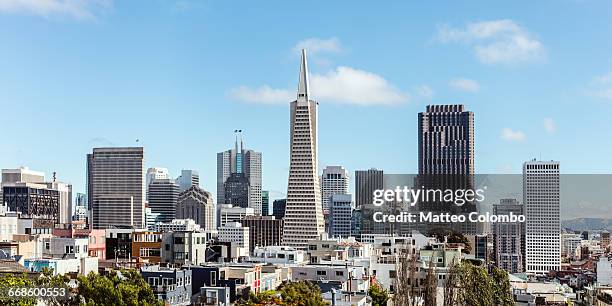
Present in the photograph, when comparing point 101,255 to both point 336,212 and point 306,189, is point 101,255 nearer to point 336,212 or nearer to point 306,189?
point 306,189

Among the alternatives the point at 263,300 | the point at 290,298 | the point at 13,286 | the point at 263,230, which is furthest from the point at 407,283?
the point at 263,230

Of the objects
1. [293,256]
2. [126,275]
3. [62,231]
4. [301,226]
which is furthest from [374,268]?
[301,226]

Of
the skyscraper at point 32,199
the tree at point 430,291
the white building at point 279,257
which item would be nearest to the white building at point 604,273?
the white building at point 279,257

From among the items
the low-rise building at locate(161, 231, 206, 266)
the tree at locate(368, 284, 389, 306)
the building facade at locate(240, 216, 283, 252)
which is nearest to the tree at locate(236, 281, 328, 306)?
the tree at locate(368, 284, 389, 306)

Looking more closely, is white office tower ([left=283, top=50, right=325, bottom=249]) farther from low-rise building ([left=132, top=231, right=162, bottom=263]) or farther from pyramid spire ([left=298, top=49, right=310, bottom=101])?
low-rise building ([left=132, top=231, right=162, bottom=263])

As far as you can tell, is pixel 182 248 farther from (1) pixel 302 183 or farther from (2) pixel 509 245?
(1) pixel 302 183
